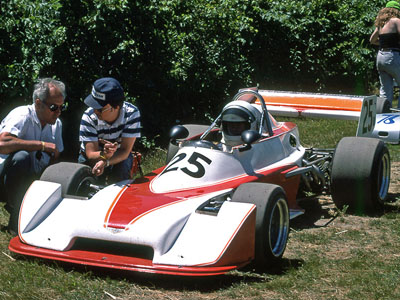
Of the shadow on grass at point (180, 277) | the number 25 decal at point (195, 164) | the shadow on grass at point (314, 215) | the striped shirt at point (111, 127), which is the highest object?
the striped shirt at point (111, 127)

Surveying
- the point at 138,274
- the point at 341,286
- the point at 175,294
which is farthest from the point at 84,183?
the point at 341,286

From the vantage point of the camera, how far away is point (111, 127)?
6.70m

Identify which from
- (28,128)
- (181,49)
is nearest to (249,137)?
(28,128)

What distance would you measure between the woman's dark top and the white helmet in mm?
4808

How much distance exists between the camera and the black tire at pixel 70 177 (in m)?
5.91

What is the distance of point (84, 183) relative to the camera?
240 inches

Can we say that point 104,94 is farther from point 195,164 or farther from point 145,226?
point 145,226

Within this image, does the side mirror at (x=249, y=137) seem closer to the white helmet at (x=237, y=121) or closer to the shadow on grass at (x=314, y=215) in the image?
the white helmet at (x=237, y=121)

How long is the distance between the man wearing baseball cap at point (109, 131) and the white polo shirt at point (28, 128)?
0.36m

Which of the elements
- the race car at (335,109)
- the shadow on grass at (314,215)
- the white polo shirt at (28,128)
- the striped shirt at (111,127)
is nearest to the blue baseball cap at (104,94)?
the striped shirt at (111,127)

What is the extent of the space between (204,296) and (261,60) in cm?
912

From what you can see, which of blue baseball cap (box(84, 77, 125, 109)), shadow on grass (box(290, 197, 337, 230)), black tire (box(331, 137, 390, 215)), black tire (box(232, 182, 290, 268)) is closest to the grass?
black tire (box(232, 182, 290, 268))

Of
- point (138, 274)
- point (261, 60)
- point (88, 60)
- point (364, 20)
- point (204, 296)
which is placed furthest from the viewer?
point (364, 20)

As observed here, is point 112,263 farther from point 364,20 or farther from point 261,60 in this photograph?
point 364,20
